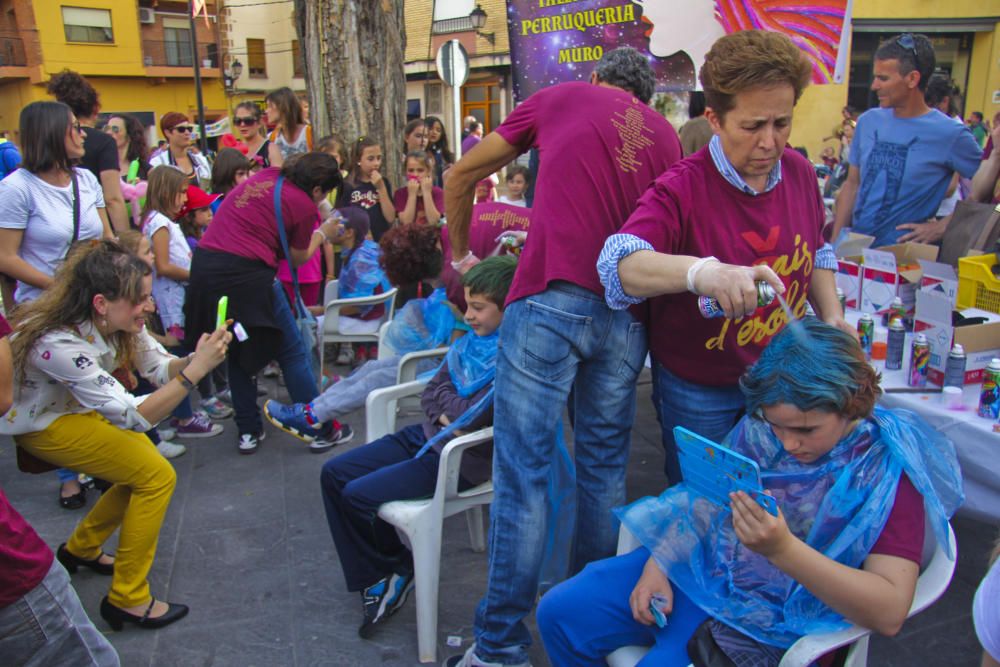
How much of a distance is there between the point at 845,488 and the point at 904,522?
121 millimetres

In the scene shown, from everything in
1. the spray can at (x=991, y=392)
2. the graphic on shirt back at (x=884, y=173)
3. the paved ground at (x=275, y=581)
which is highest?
the graphic on shirt back at (x=884, y=173)

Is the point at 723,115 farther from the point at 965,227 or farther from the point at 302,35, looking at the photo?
the point at 302,35

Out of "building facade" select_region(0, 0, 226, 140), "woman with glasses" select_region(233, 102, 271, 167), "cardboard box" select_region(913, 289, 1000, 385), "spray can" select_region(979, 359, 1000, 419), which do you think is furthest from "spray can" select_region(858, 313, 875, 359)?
"building facade" select_region(0, 0, 226, 140)

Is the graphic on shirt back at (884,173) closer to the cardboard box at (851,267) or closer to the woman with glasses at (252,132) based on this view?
the cardboard box at (851,267)

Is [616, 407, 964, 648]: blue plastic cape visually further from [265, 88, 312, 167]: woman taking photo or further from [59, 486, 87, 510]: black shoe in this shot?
[265, 88, 312, 167]: woman taking photo

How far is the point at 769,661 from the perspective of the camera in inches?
62.2

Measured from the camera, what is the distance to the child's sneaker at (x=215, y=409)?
4.65 metres

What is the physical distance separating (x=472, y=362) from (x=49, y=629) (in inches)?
57.5

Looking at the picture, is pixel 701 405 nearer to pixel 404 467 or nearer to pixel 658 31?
pixel 404 467

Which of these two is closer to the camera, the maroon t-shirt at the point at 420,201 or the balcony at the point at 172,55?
the maroon t-shirt at the point at 420,201

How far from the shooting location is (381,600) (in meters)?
2.54

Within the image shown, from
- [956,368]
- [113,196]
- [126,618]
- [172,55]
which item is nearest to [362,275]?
[113,196]

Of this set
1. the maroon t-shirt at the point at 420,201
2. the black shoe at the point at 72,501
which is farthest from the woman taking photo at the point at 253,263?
the maroon t-shirt at the point at 420,201

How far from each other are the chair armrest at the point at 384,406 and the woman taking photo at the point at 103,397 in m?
0.59
